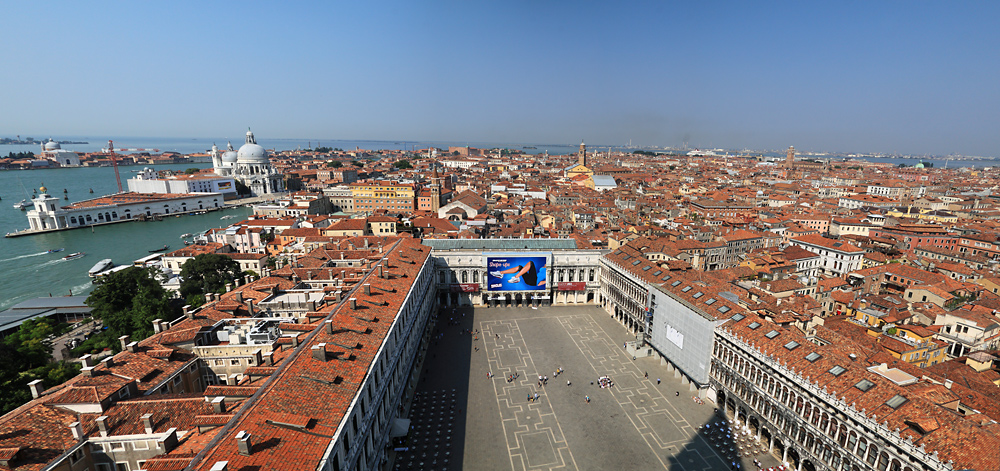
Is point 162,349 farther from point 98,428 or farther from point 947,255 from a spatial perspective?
point 947,255

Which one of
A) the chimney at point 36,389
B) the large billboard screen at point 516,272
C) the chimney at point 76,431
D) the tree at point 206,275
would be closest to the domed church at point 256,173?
the tree at point 206,275

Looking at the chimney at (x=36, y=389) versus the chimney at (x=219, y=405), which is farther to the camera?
the chimney at (x=36, y=389)

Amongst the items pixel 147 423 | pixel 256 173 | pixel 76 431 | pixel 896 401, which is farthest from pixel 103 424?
pixel 256 173

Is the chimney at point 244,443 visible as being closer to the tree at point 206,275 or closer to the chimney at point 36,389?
the chimney at point 36,389

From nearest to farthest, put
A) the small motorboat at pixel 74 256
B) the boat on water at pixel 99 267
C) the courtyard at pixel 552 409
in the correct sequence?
the courtyard at pixel 552 409 → the boat on water at pixel 99 267 → the small motorboat at pixel 74 256

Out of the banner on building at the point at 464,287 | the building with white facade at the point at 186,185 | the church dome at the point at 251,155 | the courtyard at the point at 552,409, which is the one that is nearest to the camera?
the courtyard at the point at 552,409

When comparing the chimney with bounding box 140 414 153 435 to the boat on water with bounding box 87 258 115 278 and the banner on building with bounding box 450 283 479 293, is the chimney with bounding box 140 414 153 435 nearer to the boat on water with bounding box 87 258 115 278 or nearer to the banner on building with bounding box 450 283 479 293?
the banner on building with bounding box 450 283 479 293

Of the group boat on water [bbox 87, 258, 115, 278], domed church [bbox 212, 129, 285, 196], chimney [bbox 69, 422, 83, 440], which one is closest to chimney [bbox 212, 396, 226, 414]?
chimney [bbox 69, 422, 83, 440]
